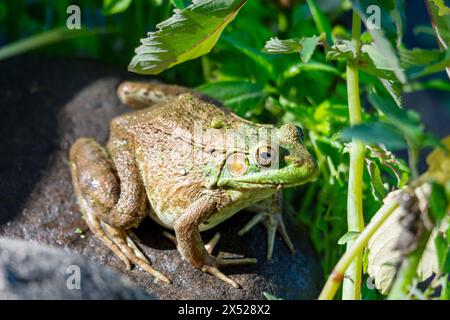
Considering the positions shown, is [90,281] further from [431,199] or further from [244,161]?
[431,199]

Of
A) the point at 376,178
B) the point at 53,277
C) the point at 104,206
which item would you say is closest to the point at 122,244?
the point at 104,206

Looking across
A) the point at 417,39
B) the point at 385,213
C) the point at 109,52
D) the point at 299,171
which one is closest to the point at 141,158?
the point at 299,171

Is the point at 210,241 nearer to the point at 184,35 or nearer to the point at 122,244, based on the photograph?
the point at 122,244

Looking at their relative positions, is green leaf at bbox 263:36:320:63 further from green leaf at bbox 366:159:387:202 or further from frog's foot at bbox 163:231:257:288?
frog's foot at bbox 163:231:257:288

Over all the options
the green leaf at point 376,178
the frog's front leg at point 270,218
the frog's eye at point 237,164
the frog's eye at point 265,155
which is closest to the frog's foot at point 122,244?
the frog's front leg at point 270,218

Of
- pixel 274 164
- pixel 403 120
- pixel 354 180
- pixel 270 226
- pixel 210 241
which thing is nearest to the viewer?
pixel 403 120

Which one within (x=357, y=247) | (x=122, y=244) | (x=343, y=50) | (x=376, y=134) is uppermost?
(x=343, y=50)

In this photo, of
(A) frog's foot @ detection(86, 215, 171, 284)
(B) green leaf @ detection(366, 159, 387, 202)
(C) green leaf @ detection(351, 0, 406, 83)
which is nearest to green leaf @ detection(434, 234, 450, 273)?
(B) green leaf @ detection(366, 159, 387, 202)
